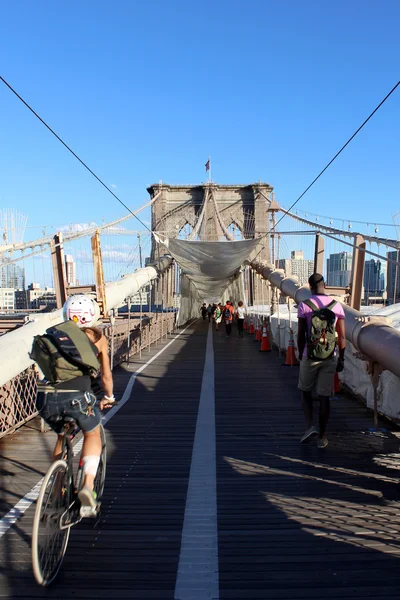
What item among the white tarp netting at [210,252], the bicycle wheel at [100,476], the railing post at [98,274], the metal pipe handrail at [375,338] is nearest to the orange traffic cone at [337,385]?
the metal pipe handrail at [375,338]

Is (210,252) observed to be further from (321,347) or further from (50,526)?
(50,526)

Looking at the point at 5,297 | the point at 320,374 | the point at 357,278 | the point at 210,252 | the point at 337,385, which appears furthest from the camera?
the point at 5,297

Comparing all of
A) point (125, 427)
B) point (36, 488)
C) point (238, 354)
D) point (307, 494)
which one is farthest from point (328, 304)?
point (238, 354)

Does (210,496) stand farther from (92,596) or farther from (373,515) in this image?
(92,596)

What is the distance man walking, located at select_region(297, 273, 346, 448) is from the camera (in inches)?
194

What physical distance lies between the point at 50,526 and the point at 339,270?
14.2m

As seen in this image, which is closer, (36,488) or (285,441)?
(36,488)

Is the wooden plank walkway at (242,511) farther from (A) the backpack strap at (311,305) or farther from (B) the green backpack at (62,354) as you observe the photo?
(A) the backpack strap at (311,305)

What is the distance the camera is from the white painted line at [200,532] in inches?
103

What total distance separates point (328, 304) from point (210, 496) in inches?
81.1

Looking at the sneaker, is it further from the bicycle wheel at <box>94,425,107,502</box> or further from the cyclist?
the cyclist

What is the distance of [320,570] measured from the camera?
2.78 m

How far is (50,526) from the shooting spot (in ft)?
8.83

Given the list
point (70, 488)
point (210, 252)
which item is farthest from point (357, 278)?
point (210, 252)
